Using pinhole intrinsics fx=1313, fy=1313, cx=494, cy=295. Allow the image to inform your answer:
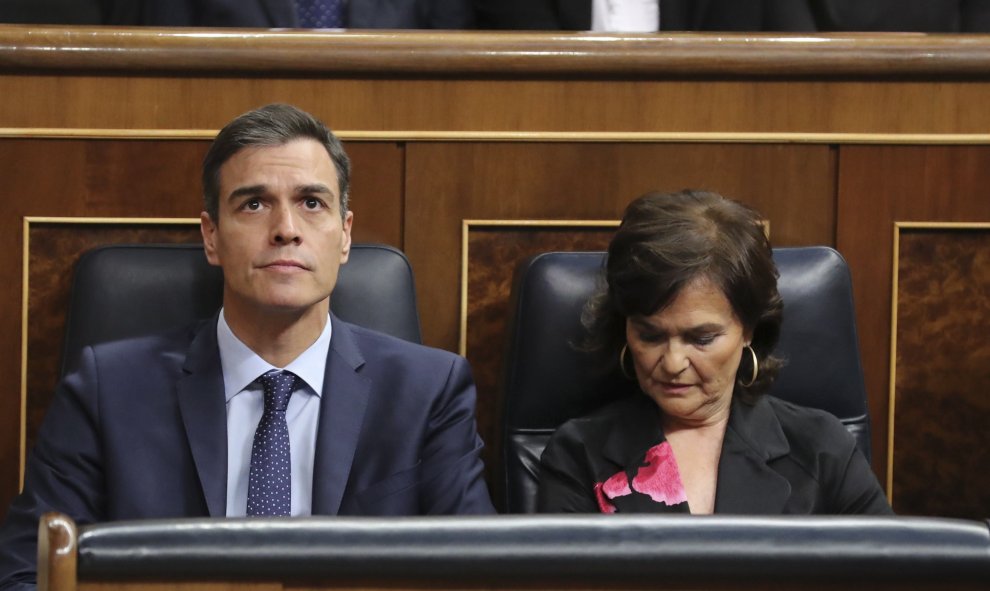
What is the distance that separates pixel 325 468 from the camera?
1379mm

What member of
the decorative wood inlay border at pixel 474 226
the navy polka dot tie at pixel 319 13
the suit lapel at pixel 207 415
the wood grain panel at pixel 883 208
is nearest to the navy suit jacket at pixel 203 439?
the suit lapel at pixel 207 415

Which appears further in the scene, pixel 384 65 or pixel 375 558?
pixel 384 65

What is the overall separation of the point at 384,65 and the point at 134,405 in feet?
2.05

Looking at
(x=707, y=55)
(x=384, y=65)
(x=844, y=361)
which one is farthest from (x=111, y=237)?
(x=844, y=361)

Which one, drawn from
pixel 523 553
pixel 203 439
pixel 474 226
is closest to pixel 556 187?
pixel 474 226

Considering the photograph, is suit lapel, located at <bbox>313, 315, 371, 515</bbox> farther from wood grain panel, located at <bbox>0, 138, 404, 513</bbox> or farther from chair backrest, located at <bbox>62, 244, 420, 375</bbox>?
wood grain panel, located at <bbox>0, 138, 404, 513</bbox>

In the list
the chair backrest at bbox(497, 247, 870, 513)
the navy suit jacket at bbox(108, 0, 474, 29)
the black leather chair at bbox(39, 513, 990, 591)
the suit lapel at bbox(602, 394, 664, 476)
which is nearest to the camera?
the black leather chair at bbox(39, 513, 990, 591)

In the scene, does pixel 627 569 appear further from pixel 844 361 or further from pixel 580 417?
pixel 844 361

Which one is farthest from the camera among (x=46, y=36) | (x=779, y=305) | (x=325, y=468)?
(x=46, y=36)

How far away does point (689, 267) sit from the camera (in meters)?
1.43

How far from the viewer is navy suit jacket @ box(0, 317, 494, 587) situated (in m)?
1.35

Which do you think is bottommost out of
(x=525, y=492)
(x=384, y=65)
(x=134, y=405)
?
(x=525, y=492)

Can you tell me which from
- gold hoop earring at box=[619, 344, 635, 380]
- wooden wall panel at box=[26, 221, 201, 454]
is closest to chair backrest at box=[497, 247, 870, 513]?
gold hoop earring at box=[619, 344, 635, 380]

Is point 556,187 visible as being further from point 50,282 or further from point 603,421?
point 50,282
